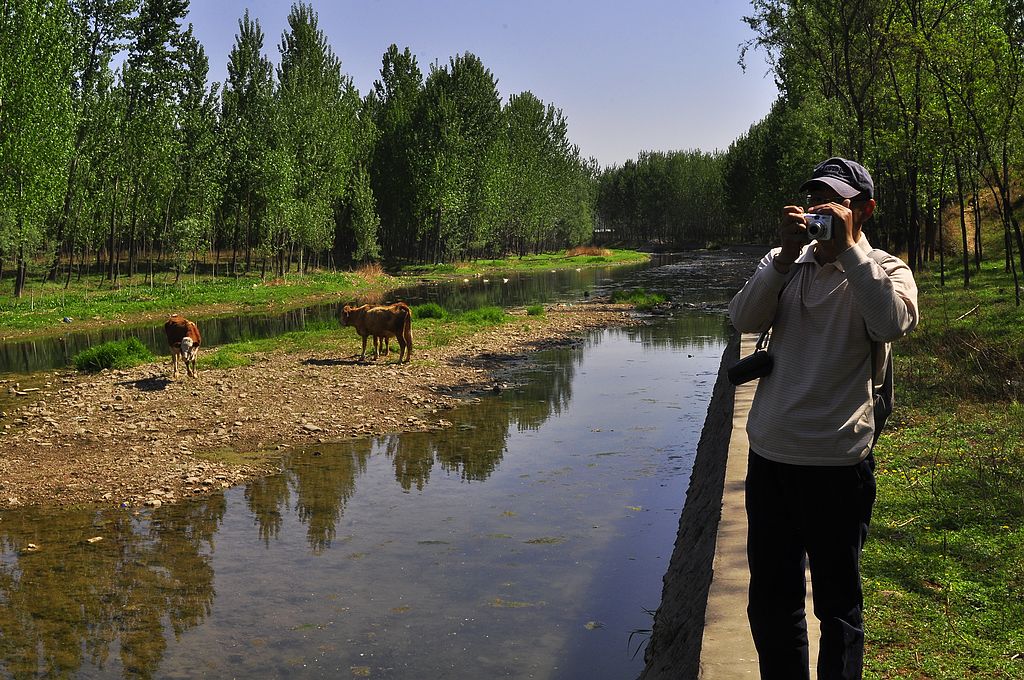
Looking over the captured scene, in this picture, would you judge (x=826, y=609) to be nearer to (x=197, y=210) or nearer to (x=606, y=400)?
(x=606, y=400)

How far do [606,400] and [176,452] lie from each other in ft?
31.0

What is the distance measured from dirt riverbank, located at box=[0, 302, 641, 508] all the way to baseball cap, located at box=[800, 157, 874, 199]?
10472 mm

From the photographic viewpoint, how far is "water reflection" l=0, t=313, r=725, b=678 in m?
7.76

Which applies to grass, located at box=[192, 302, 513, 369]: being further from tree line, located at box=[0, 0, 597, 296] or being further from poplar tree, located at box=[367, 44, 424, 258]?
poplar tree, located at box=[367, 44, 424, 258]

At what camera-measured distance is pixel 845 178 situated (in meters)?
3.99

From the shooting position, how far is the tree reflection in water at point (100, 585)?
7.84 metres

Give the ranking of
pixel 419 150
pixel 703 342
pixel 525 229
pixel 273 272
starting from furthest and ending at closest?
1. pixel 525 229
2. pixel 419 150
3. pixel 273 272
4. pixel 703 342

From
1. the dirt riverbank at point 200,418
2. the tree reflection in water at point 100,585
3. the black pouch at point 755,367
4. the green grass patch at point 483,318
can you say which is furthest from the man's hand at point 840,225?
the green grass patch at point 483,318

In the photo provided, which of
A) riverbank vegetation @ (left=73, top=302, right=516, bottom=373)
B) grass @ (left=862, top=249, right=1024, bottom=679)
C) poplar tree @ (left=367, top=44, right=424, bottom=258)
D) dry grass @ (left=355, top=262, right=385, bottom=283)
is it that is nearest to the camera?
grass @ (left=862, top=249, right=1024, bottom=679)

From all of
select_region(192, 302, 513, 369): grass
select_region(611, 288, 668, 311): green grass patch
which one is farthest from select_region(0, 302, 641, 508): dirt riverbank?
select_region(611, 288, 668, 311): green grass patch

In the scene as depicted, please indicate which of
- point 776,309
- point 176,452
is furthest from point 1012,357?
point 176,452

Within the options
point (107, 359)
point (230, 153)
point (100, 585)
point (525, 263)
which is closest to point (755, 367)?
point (100, 585)

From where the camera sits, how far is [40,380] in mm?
21312

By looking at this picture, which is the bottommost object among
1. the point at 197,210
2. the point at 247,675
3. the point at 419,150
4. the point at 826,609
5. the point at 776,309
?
the point at 247,675
